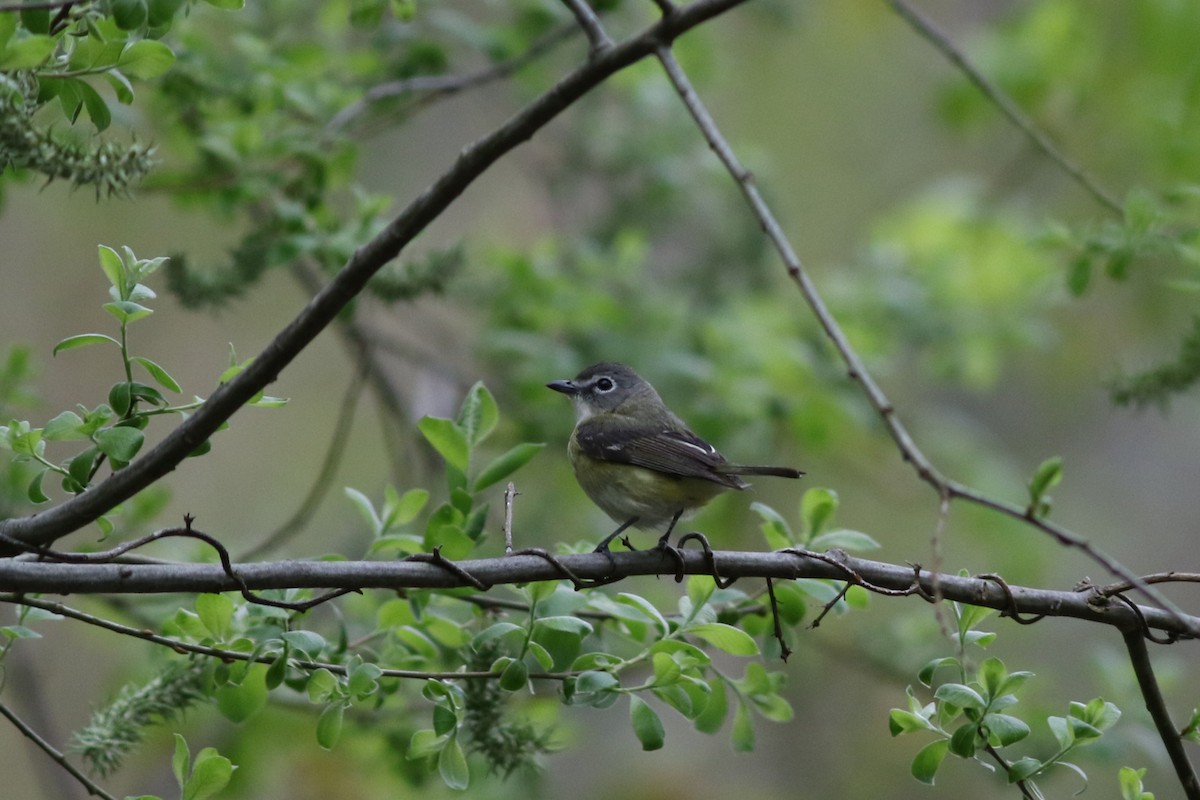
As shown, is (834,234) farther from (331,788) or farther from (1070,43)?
(331,788)

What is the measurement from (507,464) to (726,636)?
57 centimetres

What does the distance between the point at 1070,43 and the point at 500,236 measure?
13.0ft

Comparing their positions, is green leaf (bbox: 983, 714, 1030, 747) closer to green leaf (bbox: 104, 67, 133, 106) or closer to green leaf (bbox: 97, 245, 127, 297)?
green leaf (bbox: 97, 245, 127, 297)

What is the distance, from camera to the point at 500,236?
798 cm

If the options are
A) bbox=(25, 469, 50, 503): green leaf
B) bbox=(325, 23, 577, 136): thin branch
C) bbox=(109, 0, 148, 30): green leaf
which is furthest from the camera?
bbox=(325, 23, 577, 136): thin branch

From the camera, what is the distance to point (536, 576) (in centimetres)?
208

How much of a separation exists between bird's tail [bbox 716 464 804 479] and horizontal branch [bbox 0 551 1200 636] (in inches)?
18.1

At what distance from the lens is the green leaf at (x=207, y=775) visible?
6.62 feet

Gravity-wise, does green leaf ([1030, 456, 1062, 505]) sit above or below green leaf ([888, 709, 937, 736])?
above

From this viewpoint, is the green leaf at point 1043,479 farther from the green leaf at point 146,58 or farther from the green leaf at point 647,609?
the green leaf at point 146,58

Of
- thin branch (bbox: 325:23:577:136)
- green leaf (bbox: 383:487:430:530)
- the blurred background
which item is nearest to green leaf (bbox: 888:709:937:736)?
the blurred background

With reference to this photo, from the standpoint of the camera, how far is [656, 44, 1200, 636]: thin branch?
172cm

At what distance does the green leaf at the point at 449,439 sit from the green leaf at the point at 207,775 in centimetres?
73

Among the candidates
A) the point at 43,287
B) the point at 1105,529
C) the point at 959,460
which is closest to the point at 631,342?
the point at 959,460
